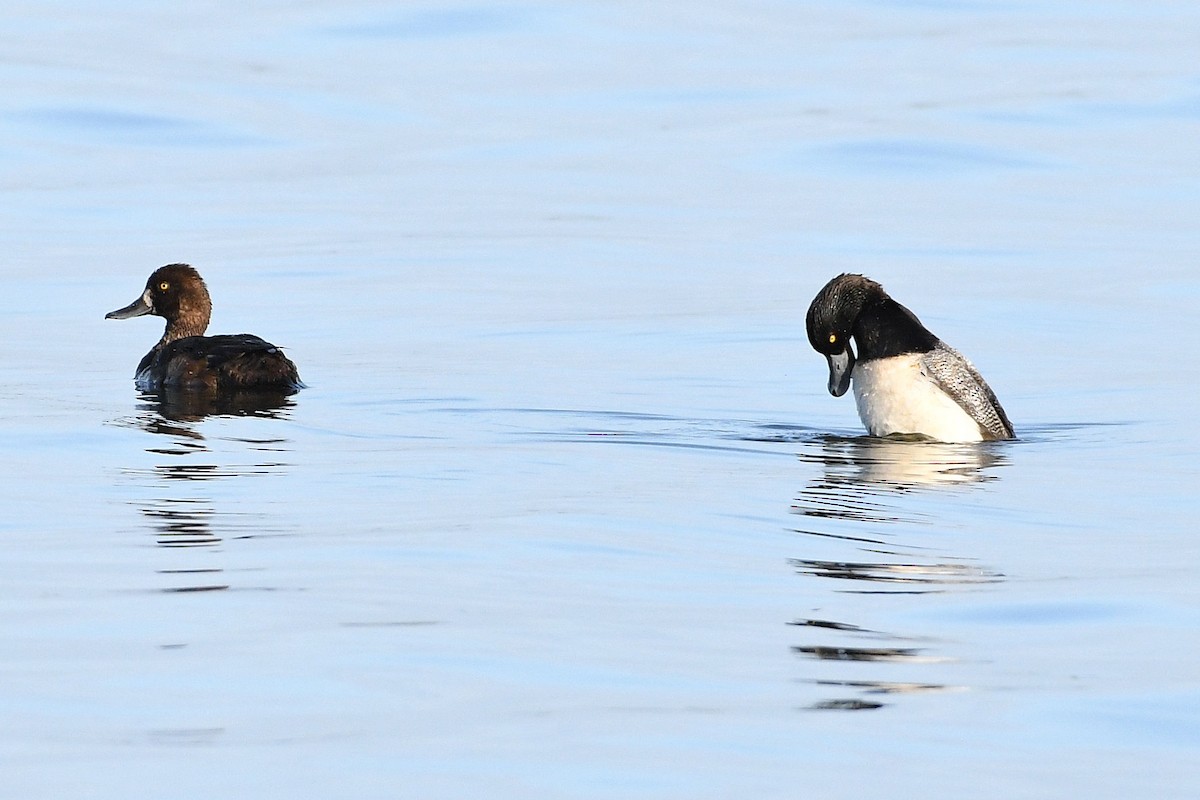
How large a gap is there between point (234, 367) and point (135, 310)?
2908 millimetres

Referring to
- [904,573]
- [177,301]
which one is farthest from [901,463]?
[177,301]

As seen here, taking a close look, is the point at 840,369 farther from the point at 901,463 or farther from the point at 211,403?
the point at 211,403

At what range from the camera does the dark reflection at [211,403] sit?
12602mm

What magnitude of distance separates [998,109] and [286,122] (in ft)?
33.5

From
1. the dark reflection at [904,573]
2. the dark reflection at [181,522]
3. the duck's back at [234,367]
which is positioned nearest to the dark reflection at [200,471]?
the dark reflection at [181,522]

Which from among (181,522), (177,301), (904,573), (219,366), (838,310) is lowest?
(904,573)

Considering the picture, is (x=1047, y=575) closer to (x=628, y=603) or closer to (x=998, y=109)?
(x=628, y=603)

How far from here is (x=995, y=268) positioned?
67.0ft

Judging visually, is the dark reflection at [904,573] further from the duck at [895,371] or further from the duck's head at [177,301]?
the duck's head at [177,301]

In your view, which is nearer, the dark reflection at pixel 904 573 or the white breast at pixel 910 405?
the dark reflection at pixel 904 573

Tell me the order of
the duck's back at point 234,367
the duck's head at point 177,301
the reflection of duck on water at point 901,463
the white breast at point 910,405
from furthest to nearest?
the duck's head at point 177,301 → the duck's back at point 234,367 → the white breast at point 910,405 → the reflection of duck on water at point 901,463

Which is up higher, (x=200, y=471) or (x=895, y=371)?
(x=895, y=371)

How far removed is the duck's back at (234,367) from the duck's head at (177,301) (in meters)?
2.24

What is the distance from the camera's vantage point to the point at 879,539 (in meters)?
8.44
